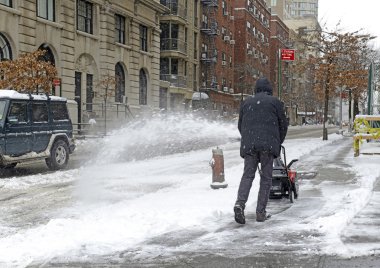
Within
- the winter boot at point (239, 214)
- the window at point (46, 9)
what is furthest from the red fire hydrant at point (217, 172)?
the window at point (46, 9)

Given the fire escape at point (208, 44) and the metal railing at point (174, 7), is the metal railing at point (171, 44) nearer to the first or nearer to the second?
the metal railing at point (174, 7)

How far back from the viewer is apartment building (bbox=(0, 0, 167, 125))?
24375 millimetres

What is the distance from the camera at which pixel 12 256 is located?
4.86m

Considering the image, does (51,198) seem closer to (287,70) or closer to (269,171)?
(269,171)

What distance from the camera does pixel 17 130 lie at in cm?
1177

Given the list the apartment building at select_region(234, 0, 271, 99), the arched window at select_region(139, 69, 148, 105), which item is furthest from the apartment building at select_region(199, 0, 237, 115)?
the arched window at select_region(139, 69, 148, 105)

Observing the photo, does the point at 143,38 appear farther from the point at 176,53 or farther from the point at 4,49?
the point at 4,49

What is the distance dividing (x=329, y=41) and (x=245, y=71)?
127 ft

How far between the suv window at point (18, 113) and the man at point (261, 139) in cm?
716

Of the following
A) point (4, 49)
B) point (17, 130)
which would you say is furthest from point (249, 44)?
point (17, 130)

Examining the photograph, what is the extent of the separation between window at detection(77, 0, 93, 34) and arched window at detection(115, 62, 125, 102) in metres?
3.78

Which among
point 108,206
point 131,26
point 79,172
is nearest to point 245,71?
point 131,26

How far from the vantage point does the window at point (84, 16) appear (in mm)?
29802

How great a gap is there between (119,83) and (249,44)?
41016 mm
